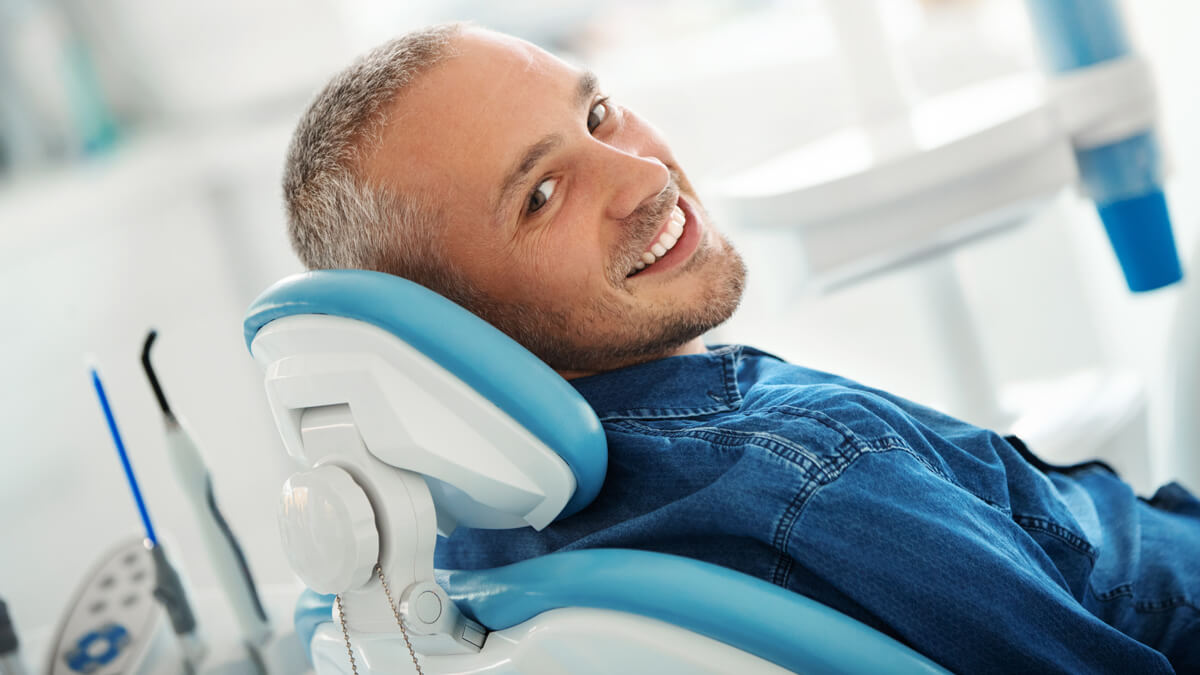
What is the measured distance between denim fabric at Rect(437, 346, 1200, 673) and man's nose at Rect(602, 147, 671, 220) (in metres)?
0.14

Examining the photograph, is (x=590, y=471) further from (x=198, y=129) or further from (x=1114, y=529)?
(x=198, y=129)

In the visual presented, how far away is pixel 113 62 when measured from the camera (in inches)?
114

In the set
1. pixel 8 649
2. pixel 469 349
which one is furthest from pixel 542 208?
pixel 8 649

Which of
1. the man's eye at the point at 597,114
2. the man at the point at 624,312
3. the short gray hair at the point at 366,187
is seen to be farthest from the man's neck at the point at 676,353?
the man's eye at the point at 597,114

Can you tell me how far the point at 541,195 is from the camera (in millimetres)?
992

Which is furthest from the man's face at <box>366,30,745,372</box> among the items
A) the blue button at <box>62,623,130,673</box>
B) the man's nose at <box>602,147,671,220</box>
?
the blue button at <box>62,623,130,673</box>

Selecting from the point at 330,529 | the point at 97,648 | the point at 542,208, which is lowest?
the point at 97,648

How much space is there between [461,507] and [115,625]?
0.60 m

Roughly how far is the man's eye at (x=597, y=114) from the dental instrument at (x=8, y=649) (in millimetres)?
812

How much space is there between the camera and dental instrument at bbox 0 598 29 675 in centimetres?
121

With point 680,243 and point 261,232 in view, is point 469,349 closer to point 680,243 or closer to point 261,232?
point 680,243

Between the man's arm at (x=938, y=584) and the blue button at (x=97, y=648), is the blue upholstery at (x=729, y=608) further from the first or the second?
the blue button at (x=97, y=648)

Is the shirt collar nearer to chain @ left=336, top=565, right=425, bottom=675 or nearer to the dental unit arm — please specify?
chain @ left=336, top=565, right=425, bottom=675

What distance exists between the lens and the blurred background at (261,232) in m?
1.89
